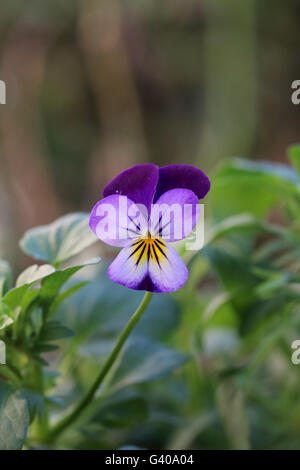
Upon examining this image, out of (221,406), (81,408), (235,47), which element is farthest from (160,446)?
(235,47)

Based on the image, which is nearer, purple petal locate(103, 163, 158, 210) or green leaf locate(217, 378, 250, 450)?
purple petal locate(103, 163, 158, 210)

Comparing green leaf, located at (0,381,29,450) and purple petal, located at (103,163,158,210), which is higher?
purple petal, located at (103,163,158,210)

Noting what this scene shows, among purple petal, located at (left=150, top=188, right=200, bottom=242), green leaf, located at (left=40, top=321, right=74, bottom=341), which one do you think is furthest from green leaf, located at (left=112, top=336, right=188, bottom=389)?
purple petal, located at (left=150, top=188, right=200, bottom=242)

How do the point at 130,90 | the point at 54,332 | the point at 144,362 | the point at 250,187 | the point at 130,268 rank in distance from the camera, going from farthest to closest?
the point at 130,90 → the point at 250,187 → the point at 144,362 → the point at 54,332 → the point at 130,268

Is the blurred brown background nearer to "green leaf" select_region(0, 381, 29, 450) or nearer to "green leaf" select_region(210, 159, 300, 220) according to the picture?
"green leaf" select_region(210, 159, 300, 220)

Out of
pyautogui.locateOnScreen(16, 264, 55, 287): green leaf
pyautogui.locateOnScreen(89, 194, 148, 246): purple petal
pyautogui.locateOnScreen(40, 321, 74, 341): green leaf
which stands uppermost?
pyautogui.locateOnScreen(89, 194, 148, 246): purple petal

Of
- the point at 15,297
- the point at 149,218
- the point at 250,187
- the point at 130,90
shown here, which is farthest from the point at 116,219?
the point at 130,90

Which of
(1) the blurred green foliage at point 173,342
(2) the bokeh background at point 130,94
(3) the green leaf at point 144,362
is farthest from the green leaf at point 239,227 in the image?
(2) the bokeh background at point 130,94

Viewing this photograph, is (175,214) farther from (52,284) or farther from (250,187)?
(250,187)
